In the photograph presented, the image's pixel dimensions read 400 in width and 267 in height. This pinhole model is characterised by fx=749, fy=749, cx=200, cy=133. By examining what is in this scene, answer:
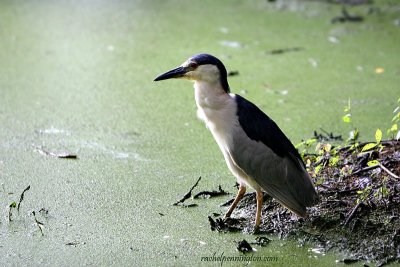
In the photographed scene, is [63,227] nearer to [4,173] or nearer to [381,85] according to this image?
[4,173]

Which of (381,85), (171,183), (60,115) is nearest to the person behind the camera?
(171,183)

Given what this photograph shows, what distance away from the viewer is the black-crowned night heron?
288 centimetres

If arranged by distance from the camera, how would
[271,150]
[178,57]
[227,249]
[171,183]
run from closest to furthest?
[227,249], [271,150], [171,183], [178,57]

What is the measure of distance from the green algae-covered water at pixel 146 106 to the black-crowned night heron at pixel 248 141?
0.70 feet

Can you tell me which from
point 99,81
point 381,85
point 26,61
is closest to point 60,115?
point 99,81

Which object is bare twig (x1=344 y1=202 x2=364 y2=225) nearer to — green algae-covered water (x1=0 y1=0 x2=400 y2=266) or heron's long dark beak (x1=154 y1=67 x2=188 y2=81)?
green algae-covered water (x1=0 y1=0 x2=400 y2=266)

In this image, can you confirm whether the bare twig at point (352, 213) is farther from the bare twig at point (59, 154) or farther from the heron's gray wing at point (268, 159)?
the bare twig at point (59, 154)

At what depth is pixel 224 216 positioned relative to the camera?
299 cm

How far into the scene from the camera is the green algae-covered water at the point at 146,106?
2.78 meters

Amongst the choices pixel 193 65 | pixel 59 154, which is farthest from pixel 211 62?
pixel 59 154

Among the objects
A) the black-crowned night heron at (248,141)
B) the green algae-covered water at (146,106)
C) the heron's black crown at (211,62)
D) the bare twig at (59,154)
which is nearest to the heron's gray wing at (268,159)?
the black-crowned night heron at (248,141)

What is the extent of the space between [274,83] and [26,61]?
1.55 m

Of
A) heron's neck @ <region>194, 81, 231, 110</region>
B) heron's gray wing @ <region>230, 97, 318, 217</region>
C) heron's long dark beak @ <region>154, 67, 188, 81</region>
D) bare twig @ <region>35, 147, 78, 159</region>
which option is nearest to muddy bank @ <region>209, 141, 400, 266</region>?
heron's gray wing @ <region>230, 97, 318, 217</region>

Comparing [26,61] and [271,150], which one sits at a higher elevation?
[271,150]
